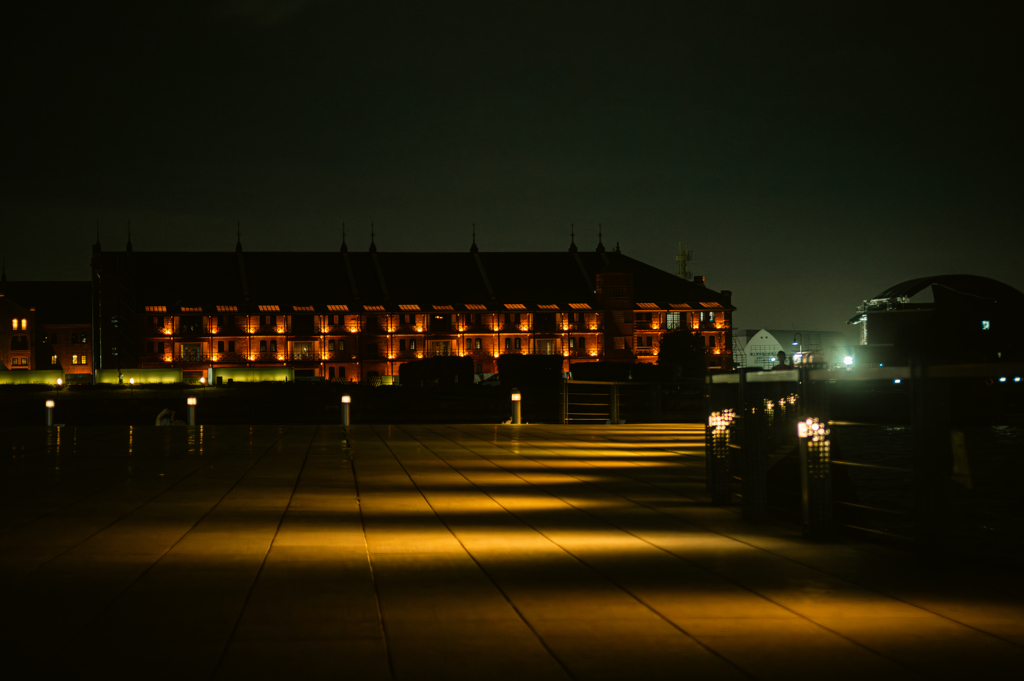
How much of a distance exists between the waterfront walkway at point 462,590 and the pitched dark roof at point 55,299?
110638mm

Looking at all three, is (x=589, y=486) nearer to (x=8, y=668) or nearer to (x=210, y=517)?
(x=210, y=517)

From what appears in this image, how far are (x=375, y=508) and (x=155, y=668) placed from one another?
19.9ft

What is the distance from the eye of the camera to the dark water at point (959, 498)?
380 inches

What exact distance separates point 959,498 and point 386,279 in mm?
95949

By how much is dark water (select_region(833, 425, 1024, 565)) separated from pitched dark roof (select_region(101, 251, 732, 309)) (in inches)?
3170

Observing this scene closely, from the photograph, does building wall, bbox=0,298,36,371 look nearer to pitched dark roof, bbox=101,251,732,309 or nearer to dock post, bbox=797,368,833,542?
pitched dark roof, bbox=101,251,732,309

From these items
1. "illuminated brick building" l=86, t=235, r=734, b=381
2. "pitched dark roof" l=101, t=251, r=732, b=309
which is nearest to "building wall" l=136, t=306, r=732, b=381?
"illuminated brick building" l=86, t=235, r=734, b=381

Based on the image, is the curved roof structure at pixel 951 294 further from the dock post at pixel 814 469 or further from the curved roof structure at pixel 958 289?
the dock post at pixel 814 469

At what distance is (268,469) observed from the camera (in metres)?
15.3

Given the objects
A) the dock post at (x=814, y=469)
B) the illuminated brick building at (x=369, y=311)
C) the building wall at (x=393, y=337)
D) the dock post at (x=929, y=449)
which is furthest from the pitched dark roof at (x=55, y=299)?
the dock post at (x=929, y=449)

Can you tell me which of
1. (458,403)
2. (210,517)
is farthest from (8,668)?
(458,403)

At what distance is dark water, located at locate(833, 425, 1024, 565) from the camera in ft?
31.6

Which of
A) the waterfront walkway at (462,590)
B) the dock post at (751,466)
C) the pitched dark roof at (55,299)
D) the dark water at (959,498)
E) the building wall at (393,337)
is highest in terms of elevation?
the pitched dark roof at (55,299)

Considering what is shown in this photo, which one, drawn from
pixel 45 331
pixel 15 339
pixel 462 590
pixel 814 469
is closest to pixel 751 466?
pixel 814 469
